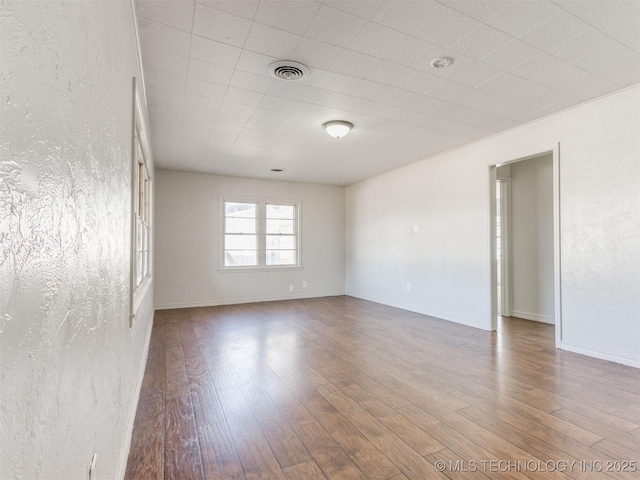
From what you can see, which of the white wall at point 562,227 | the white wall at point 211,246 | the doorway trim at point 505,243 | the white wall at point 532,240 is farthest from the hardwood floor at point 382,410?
the white wall at point 211,246

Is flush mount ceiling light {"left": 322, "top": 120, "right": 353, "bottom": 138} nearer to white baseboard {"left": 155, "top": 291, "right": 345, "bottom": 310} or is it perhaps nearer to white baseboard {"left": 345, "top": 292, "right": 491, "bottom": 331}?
white baseboard {"left": 345, "top": 292, "right": 491, "bottom": 331}

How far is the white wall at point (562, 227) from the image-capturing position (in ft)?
10.2

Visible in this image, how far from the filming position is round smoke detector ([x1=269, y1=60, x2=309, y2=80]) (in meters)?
2.62

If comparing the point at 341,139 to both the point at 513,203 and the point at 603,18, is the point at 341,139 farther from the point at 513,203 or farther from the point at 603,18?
the point at 513,203

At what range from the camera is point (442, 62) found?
8.63 ft

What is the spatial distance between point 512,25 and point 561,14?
10.7 inches

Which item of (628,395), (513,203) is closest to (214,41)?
(628,395)

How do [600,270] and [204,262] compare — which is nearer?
[600,270]

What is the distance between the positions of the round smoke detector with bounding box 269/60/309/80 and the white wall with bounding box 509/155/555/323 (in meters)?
4.23

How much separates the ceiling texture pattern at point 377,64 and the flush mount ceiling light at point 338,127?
8 centimetres

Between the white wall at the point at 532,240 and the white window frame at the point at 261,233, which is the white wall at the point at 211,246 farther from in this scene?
the white wall at the point at 532,240

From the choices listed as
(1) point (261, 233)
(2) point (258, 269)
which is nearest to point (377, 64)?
(1) point (261, 233)

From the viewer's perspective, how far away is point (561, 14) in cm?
→ 212

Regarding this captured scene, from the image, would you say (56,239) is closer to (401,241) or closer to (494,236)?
(494,236)
